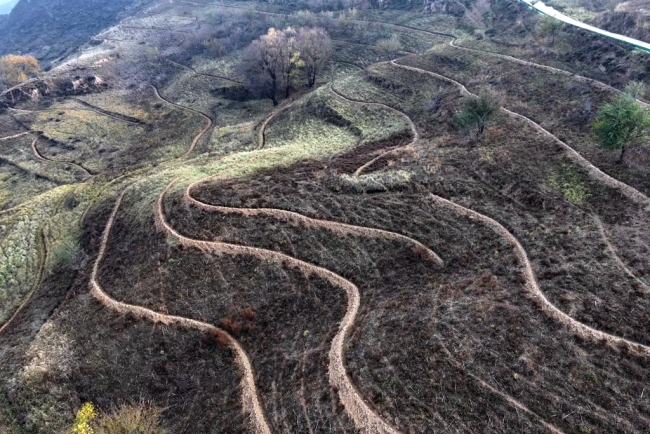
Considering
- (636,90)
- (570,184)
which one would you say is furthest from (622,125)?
(636,90)

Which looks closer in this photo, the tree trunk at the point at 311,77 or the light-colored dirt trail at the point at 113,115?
the light-colored dirt trail at the point at 113,115

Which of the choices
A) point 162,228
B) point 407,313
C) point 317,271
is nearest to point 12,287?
point 162,228

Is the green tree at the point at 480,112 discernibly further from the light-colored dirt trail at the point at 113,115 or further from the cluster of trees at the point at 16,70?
the cluster of trees at the point at 16,70

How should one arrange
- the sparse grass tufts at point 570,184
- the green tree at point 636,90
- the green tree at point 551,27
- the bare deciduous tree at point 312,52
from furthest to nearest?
the bare deciduous tree at point 312,52, the green tree at point 551,27, the green tree at point 636,90, the sparse grass tufts at point 570,184

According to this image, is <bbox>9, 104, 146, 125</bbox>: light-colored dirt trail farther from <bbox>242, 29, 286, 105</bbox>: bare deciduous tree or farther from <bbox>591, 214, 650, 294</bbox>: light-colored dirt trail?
<bbox>591, 214, 650, 294</bbox>: light-colored dirt trail

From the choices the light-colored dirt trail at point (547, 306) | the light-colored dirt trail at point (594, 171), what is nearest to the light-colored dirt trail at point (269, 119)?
the light-colored dirt trail at point (594, 171)

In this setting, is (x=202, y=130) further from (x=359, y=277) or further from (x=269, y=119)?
(x=359, y=277)

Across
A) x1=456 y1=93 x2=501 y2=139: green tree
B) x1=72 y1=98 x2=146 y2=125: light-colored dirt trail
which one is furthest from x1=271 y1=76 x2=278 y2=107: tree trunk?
x1=456 y1=93 x2=501 y2=139: green tree

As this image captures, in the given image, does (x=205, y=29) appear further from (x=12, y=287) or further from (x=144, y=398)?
(x=144, y=398)
